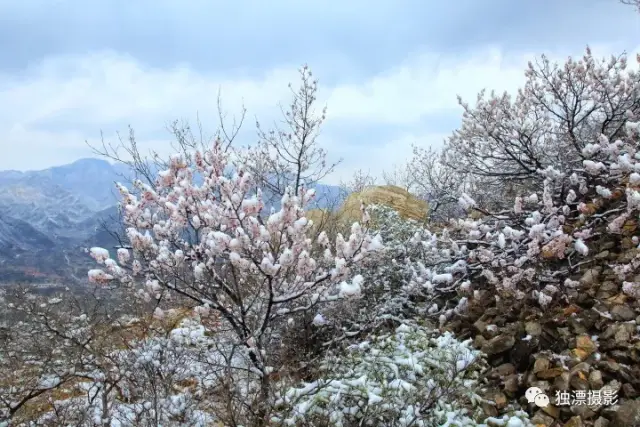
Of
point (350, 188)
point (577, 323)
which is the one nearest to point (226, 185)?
point (577, 323)

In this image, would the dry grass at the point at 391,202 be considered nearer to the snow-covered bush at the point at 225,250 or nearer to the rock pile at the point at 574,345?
the rock pile at the point at 574,345

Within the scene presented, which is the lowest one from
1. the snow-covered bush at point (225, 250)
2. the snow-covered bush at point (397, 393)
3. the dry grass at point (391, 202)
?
the snow-covered bush at point (397, 393)

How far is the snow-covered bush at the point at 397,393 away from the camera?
150 inches

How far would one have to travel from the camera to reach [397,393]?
12.9 ft

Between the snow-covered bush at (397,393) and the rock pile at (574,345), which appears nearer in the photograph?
the snow-covered bush at (397,393)

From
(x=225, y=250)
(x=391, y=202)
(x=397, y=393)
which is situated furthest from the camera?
(x=391, y=202)

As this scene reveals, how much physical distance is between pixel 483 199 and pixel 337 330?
5963 mm

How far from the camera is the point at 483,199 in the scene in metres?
11.0

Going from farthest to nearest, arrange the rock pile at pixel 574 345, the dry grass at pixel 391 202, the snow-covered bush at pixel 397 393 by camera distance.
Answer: the dry grass at pixel 391 202 → the rock pile at pixel 574 345 → the snow-covered bush at pixel 397 393

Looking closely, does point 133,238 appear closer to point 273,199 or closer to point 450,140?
point 273,199

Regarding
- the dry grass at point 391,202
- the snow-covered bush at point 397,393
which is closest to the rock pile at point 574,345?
the snow-covered bush at point 397,393

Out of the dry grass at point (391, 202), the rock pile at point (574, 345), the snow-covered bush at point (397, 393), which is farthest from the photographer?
the dry grass at point (391, 202)

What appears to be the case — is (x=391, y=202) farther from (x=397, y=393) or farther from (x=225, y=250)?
(x=397, y=393)

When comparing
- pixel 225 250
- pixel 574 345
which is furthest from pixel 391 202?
pixel 225 250
